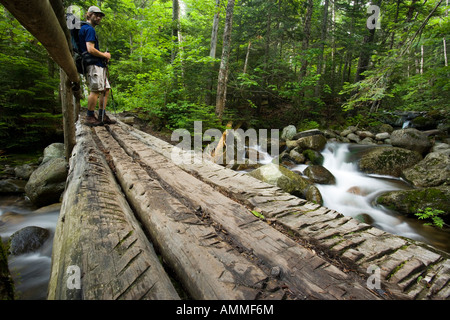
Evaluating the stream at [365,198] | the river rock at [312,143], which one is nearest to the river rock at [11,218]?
the stream at [365,198]

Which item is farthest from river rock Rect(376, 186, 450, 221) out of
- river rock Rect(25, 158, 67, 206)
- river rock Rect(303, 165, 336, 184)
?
river rock Rect(25, 158, 67, 206)

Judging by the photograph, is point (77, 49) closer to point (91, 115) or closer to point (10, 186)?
point (91, 115)

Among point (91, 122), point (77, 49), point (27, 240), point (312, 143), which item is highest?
point (77, 49)

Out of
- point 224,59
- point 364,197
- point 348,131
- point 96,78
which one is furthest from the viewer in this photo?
point 348,131

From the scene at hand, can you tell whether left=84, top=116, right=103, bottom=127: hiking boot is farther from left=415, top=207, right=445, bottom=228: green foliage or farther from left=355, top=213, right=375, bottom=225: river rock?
left=415, top=207, right=445, bottom=228: green foliage

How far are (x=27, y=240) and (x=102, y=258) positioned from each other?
338 centimetres

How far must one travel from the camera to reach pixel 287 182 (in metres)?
5.08

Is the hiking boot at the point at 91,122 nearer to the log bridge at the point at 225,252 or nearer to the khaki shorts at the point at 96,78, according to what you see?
the khaki shorts at the point at 96,78

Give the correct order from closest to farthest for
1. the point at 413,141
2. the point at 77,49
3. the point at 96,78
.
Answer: the point at 77,49, the point at 96,78, the point at 413,141

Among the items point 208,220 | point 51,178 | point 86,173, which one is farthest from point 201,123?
point 208,220

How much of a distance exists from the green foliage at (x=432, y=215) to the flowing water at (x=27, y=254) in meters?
6.84

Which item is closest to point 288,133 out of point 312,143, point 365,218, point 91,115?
point 312,143

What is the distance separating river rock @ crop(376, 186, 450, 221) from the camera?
174 inches

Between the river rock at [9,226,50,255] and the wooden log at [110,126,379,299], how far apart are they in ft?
9.29
